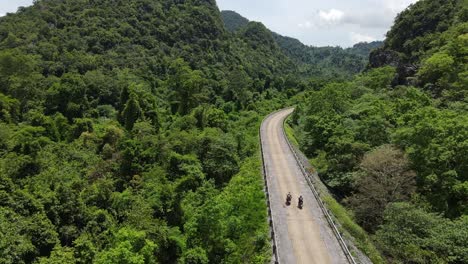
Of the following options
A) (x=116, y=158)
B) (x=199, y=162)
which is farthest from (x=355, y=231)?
(x=116, y=158)

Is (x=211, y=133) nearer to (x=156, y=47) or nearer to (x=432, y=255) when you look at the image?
(x=432, y=255)

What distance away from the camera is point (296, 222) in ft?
95.1

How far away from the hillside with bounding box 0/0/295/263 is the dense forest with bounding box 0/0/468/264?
0.17 m

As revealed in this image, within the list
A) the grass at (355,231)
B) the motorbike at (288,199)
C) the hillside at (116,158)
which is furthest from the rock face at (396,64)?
the motorbike at (288,199)

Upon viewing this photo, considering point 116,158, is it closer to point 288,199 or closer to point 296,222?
point 288,199

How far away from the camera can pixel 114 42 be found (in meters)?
109

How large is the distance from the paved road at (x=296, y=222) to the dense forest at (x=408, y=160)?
419 centimetres

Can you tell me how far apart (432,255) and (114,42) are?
10286 cm

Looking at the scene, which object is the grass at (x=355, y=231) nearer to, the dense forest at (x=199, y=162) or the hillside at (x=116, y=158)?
the dense forest at (x=199, y=162)

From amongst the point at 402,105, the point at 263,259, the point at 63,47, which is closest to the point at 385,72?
the point at 402,105

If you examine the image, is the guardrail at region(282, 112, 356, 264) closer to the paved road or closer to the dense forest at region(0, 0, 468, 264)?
the paved road

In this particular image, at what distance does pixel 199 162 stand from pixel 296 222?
57.9 feet

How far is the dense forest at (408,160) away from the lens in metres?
26.6

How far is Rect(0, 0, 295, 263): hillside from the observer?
28.9 meters
